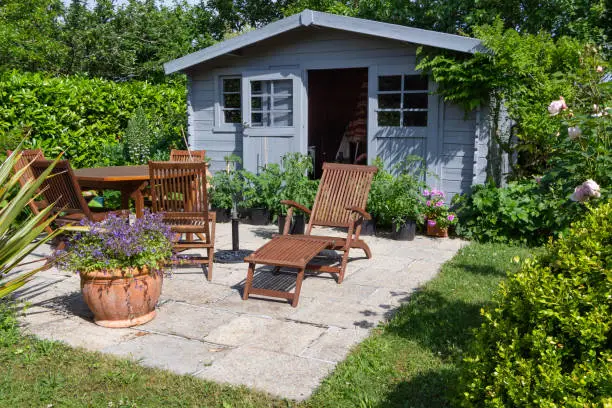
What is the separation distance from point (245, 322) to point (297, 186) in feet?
12.3

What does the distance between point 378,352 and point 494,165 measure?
449cm

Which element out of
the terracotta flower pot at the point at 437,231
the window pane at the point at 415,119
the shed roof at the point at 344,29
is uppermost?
the shed roof at the point at 344,29

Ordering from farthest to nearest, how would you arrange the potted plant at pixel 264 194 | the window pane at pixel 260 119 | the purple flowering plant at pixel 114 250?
the window pane at pixel 260 119
the potted plant at pixel 264 194
the purple flowering plant at pixel 114 250

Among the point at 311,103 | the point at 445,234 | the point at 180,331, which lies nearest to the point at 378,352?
the point at 180,331

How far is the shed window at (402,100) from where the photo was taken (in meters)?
7.93

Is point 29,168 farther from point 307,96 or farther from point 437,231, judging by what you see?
point 437,231

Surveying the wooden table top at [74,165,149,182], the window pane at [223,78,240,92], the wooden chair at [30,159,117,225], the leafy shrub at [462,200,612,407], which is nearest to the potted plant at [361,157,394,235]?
the window pane at [223,78,240,92]

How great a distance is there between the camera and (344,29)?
7844mm

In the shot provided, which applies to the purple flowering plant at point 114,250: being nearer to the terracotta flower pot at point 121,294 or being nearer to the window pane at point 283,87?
the terracotta flower pot at point 121,294

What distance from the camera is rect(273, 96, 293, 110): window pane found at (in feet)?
28.8

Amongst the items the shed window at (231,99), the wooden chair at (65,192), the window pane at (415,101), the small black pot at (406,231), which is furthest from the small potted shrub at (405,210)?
the wooden chair at (65,192)

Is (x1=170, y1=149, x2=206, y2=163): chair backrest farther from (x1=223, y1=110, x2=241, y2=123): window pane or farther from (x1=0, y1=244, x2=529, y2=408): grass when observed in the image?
(x1=0, y1=244, x2=529, y2=408): grass

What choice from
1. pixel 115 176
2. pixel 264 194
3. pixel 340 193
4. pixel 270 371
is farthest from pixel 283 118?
pixel 270 371

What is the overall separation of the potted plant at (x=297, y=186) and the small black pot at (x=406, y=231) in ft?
4.03
